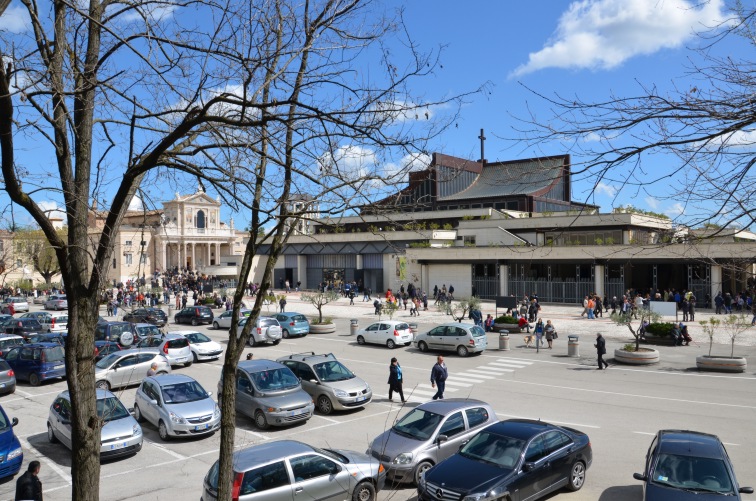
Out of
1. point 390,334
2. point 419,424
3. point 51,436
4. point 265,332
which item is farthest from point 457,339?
point 51,436

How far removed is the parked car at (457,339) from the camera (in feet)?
85.1

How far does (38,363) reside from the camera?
72.5 feet

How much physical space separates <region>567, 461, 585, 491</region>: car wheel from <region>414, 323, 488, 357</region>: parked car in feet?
49.4

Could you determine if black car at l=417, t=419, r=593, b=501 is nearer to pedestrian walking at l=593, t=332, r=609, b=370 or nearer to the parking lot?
the parking lot

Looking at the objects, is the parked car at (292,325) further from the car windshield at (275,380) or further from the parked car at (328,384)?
the car windshield at (275,380)

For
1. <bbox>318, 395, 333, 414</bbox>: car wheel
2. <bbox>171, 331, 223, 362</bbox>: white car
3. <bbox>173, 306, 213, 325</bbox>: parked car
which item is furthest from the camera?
<bbox>173, 306, 213, 325</bbox>: parked car

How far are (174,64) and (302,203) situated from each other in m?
1.78

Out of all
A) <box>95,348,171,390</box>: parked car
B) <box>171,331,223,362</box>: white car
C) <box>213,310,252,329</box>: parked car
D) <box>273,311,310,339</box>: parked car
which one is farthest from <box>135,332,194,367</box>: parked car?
<box>213,310,252,329</box>: parked car

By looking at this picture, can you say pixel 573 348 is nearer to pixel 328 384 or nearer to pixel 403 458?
pixel 328 384

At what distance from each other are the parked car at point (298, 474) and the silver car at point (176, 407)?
4.88m

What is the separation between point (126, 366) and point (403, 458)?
44.1 ft

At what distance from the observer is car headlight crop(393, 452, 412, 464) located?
11.2 metres

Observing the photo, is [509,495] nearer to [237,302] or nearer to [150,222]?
[237,302]

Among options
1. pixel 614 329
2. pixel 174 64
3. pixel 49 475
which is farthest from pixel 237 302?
pixel 614 329
